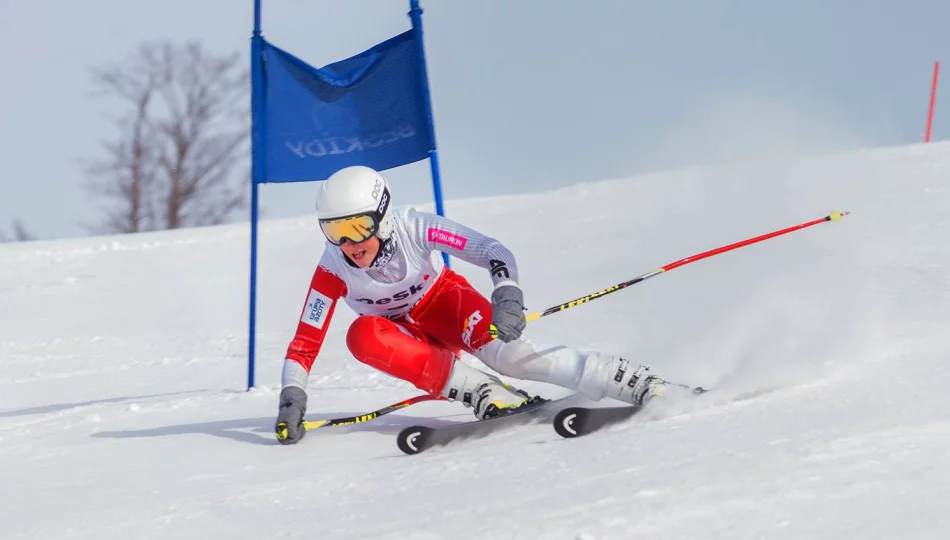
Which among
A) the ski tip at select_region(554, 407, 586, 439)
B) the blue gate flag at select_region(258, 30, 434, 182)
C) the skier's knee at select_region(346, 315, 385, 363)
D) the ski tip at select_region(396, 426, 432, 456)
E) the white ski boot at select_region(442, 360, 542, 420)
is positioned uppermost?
the blue gate flag at select_region(258, 30, 434, 182)

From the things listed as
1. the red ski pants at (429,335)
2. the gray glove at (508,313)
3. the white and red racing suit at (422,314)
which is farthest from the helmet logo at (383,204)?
the gray glove at (508,313)

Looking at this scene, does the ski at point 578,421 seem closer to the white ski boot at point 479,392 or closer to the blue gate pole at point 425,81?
the white ski boot at point 479,392

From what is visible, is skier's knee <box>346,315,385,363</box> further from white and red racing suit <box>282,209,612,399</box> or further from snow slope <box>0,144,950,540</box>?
snow slope <box>0,144,950,540</box>

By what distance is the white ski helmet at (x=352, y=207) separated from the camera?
3637mm

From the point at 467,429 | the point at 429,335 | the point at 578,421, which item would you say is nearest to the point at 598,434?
the point at 578,421

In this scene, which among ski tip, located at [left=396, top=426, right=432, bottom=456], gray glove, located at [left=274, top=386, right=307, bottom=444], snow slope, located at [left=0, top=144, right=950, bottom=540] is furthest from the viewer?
gray glove, located at [left=274, top=386, right=307, bottom=444]

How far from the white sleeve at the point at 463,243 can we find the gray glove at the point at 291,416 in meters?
0.76

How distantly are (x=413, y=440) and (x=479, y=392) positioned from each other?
414 mm

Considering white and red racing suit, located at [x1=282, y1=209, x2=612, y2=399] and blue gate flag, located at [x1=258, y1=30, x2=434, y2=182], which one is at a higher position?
blue gate flag, located at [x1=258, y1=30, x2=434, y2=182]

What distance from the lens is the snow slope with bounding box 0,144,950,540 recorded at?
7.30 feet

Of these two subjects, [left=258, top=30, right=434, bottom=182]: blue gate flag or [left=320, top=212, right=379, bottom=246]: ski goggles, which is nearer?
[left=320, top=212, right=379, bottom=246]: ski goggles

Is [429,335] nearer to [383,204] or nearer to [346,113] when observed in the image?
[383,204]

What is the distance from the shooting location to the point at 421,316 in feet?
13.1

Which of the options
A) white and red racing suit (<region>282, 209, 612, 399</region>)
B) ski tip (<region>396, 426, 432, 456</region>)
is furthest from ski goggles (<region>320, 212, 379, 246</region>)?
ski tip (<region>396, 426, 432, 456</region>)
